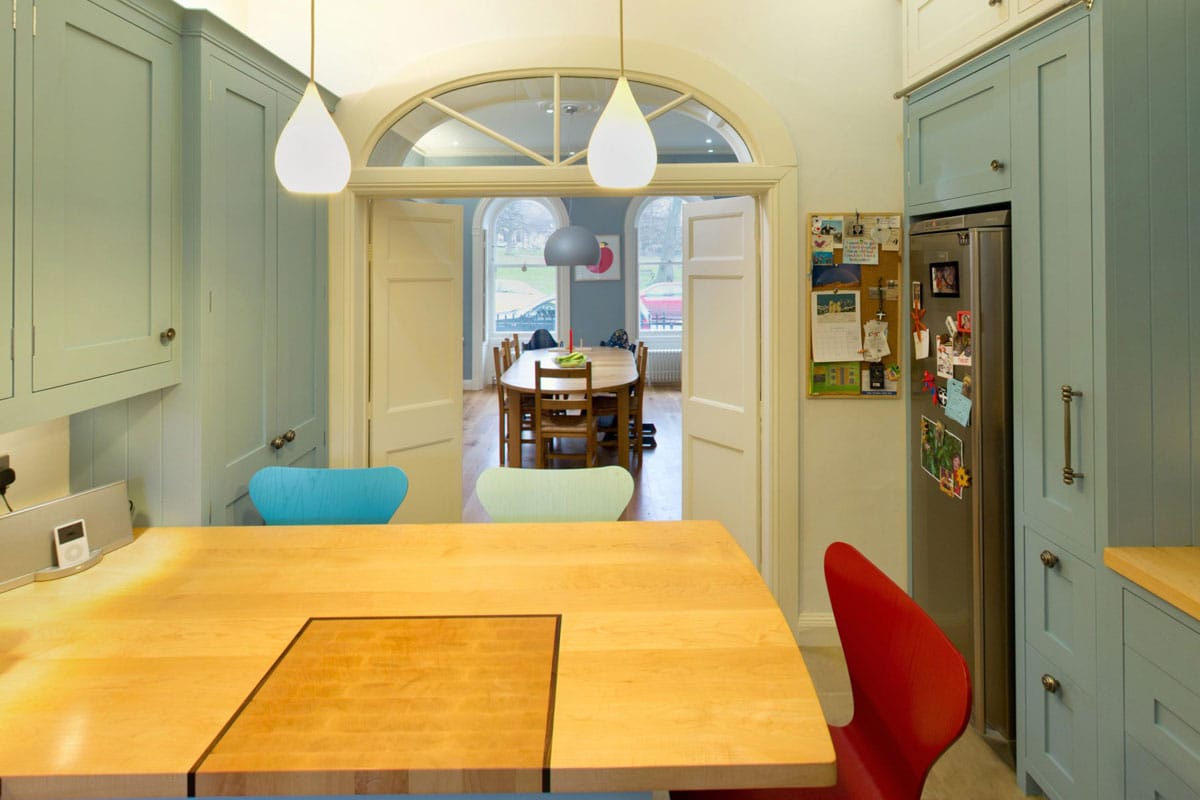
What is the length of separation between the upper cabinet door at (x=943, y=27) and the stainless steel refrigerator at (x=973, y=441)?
0.52 meters

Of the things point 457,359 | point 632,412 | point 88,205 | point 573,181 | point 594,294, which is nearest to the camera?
point 88,205

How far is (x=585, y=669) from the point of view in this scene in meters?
1.25

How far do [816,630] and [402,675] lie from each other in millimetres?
2221

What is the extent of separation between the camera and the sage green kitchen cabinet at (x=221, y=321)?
201 centimetres

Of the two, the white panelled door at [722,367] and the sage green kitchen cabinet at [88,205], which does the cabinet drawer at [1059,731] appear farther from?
the sage green kitchen cabinet at [88,205]

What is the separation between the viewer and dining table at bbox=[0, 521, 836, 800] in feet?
3.28

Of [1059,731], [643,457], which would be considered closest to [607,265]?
[643,457]

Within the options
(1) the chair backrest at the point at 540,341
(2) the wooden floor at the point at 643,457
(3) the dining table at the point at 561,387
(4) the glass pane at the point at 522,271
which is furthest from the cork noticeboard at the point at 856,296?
(4) the glass pane at the point at 522,271

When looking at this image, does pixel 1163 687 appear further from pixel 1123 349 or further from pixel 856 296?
pixel 856 296

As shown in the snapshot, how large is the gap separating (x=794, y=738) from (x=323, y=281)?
2.43m

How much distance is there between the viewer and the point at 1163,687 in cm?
156

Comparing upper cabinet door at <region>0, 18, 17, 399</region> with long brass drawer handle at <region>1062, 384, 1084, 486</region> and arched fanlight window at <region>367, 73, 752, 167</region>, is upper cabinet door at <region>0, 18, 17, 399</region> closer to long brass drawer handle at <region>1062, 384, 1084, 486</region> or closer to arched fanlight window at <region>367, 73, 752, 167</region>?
arched fanlight window at <region>367, 73, 752, 167</region>

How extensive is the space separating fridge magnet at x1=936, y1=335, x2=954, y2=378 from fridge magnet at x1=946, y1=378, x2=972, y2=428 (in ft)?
0.10

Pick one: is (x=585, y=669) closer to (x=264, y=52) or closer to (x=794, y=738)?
(x=794, y=738)
